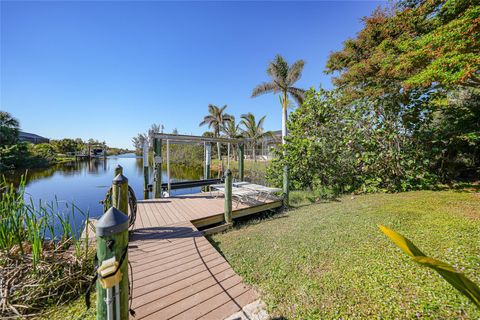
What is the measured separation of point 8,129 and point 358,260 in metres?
27.2

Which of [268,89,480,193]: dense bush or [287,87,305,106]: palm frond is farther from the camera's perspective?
[287,87,305,106]: palm frond

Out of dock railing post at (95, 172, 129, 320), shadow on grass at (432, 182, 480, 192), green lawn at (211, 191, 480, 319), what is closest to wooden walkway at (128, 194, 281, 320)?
green lawn at (211, 191, 480, 319)

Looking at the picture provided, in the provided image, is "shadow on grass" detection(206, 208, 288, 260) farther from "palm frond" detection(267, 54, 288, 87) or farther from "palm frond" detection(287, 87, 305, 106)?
"palm frond" detection(267, 54, 288, 87)

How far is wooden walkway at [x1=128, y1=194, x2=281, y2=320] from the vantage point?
2.05 meters

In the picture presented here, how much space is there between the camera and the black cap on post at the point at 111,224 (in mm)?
1119

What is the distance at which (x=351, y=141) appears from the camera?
705 centimetres

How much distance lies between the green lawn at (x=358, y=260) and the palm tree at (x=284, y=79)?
8.59 metres

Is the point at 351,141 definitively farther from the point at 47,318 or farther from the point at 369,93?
the point at 47,318

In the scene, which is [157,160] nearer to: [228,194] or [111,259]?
[228,194]

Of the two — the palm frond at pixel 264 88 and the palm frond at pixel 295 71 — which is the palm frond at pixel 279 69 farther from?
the palm frond at pixel 264 88

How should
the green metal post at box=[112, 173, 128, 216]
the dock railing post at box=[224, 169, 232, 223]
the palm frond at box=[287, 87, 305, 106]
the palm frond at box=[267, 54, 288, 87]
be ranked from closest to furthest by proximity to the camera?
the green metal post at box=[112, 173, 128, 216] → the dock railing post at box=[224, 169, 232, 223] → the palm frond at box=[267, 54, 288, 87] → the palm frond at box=[287, 87, 305, 106]

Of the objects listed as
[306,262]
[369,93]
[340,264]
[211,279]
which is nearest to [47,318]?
[211,279]

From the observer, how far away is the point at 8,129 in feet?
55.6

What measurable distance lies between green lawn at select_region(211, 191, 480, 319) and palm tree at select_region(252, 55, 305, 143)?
859cm
